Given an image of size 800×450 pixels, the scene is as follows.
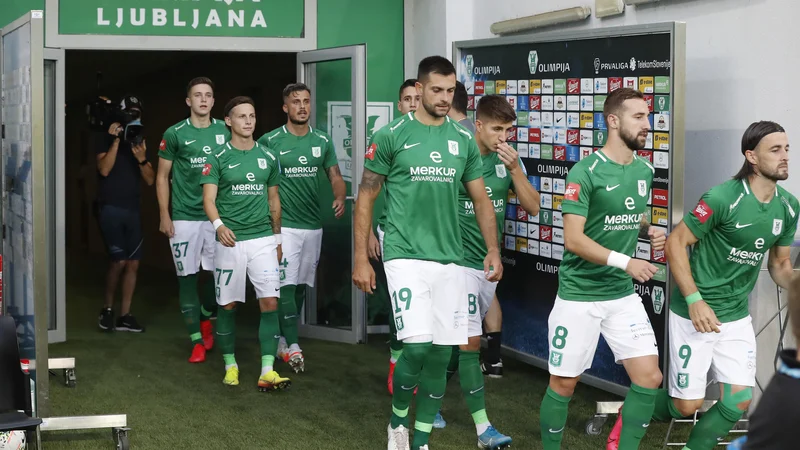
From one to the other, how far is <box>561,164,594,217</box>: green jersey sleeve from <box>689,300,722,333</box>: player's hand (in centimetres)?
57

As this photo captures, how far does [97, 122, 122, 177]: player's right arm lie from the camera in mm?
8570

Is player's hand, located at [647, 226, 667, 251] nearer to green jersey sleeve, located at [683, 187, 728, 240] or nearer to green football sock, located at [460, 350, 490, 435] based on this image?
green jersey sleeve, located at [683, 187, 728, 240]

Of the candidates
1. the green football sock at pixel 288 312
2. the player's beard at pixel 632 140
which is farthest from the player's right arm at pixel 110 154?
the player's beard at pixel 632 140

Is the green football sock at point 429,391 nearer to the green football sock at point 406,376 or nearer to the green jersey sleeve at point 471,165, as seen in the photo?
Result: the green football sock at point 406,376

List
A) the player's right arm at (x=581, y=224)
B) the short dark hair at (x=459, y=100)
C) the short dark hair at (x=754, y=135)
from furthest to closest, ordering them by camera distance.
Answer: the short dark hair at (x=459, y=100) < the short dark hair at (x=754, y=135) < the player's right arm at (x=581, y=224)

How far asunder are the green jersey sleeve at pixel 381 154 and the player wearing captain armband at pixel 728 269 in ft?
4.04

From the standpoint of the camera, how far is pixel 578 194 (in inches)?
185

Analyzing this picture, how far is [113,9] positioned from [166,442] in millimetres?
3993

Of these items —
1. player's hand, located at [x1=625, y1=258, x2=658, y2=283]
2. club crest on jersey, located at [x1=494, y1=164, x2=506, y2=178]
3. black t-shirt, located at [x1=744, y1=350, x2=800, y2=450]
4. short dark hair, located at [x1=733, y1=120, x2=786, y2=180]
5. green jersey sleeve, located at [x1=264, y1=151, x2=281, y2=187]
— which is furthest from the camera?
green jersey sleeve, located at [x1=264, y1=151, x2=281, y2=187]

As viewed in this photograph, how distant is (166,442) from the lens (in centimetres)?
562

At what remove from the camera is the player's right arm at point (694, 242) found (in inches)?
184

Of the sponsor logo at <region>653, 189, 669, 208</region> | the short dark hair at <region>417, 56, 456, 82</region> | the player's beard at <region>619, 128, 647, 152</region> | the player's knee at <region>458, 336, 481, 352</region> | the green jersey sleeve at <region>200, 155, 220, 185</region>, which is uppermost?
the short dark hair at <region>417, 56, 456, 82</region>

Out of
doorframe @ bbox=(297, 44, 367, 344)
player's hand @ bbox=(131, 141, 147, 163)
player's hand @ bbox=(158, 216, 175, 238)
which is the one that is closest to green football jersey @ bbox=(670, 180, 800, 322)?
doorframe @ bbox=(297, 44, 367, 344)

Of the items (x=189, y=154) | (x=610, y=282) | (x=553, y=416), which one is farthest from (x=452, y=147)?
(x=189, y=154)
